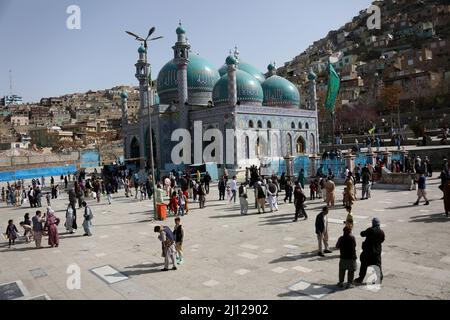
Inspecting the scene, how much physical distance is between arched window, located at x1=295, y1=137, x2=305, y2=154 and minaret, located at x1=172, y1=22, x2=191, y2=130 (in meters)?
11.8

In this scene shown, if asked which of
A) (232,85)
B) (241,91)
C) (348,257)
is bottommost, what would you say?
(348,257)

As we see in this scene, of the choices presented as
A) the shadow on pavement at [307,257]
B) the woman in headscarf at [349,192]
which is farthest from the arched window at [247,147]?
the shadow on pavement at [307,257]

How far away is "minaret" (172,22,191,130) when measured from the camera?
1393 inches

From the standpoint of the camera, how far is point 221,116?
32.5 meters

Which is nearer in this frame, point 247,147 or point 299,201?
point 299,201

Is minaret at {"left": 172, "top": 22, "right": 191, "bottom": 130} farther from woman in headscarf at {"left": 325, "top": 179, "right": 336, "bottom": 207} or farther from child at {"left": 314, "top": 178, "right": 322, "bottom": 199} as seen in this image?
woman in headscarf at {"left": 325, "top": 179, "right": 336, "bottom": 207}

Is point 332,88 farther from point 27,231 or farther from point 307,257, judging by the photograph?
point 27,231

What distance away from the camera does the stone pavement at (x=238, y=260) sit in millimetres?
6914

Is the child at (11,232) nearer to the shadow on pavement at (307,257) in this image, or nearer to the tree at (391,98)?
the shadow on pavement at (307,257)

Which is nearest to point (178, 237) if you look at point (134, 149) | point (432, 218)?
point (432, 218)

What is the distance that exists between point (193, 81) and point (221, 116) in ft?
26.5

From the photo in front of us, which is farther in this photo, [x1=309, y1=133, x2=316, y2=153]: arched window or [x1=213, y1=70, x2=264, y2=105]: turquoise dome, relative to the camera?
[x1=309, y1=133, x2=316, y2=153]: arched window

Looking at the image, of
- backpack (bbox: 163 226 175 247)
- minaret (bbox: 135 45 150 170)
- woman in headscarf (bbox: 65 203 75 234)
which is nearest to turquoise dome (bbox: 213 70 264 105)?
minaret (bbox: 135 45 150 170)
